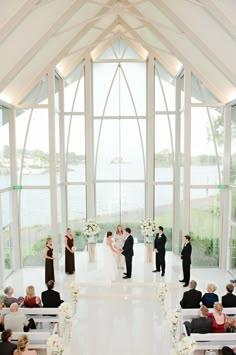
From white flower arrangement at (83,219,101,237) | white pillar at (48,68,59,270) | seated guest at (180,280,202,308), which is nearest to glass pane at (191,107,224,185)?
white flower arrangement at (83,219,101,237)

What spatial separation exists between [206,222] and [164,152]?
3.06m

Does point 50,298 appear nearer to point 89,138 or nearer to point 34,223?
point 34,223

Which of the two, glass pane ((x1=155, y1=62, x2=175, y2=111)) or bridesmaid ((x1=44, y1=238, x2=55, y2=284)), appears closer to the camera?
bridesmaid ((x1=44, y1=238, x2=55, y2=284))

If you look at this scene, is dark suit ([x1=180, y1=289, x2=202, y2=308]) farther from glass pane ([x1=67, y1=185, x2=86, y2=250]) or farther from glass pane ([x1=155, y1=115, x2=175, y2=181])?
glass pane ([x1=67, y1=185, x2=86, y2=250])

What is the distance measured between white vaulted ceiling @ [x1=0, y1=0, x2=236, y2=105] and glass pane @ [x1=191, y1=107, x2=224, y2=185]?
2.77 feet

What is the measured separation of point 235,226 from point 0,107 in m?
8.21

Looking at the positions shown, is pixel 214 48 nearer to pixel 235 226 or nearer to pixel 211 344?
pixel 235 226

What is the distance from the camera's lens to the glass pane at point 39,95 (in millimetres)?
11375

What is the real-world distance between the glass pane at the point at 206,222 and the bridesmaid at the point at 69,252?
411cm

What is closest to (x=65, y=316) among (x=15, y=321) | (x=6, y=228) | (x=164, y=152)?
(x=15, y=321)

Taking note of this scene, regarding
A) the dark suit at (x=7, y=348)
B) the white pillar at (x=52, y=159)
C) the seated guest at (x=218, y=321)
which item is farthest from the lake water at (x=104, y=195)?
the dark suit at (x=7, y=348)

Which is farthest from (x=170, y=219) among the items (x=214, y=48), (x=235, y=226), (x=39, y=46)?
(x=39, y=46)

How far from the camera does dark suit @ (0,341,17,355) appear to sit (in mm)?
5215

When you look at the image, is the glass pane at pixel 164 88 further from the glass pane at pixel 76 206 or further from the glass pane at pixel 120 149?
the glass pane at pixel 76 206
